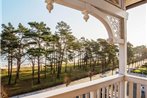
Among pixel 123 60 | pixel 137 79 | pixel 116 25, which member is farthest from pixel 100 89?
pixel 116 25

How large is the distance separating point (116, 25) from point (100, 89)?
99 centimetres

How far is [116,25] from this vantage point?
2475 mm

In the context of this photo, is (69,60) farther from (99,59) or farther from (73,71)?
(99,59)

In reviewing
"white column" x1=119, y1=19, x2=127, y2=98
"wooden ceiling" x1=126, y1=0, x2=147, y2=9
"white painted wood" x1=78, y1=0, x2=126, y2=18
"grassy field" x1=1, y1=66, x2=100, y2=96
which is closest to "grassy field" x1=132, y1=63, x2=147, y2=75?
"white column" x1=119, y1=19, x2=127, y2=98

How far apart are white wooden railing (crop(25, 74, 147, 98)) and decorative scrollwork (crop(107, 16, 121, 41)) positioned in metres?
0.61

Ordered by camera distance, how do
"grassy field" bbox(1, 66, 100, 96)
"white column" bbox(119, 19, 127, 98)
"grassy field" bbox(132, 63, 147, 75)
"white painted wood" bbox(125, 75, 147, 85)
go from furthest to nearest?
"grassy field" bbox(132, 63, 147, 75), "white column" bbox(119, 19, 127, 98), "white painted wood" bbox(125, 75, 147, 85), "grassy field" bbox(1, 66, 100, 96)

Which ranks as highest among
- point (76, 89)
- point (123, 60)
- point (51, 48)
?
point (51, 48)

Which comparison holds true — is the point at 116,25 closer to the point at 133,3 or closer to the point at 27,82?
the point at 133,3

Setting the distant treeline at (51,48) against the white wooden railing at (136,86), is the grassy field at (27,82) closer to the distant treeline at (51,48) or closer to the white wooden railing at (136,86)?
the distant treeline at (51,48)

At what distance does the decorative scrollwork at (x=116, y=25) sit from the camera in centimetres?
236

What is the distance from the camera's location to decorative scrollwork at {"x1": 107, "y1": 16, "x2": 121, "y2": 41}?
2358 millimetres

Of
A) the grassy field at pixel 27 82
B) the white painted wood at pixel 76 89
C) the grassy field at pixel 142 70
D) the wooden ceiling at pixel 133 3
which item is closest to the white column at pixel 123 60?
the white painted wood at pixel 76 89

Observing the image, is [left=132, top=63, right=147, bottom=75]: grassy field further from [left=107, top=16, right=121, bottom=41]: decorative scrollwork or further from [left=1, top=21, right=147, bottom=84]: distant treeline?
[left=107, top=16, right=121, bottom=41]: decorative scrollwork

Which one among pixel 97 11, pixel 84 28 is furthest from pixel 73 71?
pixel 97 11
